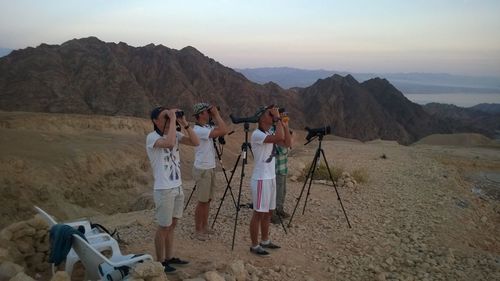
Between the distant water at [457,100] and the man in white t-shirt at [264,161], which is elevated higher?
the man in white t-shirt at [264,161]

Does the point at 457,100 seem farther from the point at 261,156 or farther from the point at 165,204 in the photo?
the point at 165,204

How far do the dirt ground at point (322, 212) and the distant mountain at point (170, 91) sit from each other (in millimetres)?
30344

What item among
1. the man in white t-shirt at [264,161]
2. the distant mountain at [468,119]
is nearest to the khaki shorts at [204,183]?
the man in white t-shirt at [264,161]

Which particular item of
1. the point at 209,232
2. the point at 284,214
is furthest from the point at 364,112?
the point at 209,232

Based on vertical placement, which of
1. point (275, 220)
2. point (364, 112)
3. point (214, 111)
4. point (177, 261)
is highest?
point (214, 111)

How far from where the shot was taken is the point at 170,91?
56.2 m

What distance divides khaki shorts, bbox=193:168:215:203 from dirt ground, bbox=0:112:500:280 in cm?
68

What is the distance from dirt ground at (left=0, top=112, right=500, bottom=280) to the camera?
20.8ft

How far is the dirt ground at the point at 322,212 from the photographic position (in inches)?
249

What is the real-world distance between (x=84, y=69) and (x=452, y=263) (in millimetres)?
52273

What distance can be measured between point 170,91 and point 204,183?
50.8 meters

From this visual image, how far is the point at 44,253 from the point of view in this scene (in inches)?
209

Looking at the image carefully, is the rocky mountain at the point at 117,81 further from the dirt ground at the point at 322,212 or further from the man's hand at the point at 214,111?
the man's hand at the point at 214,111

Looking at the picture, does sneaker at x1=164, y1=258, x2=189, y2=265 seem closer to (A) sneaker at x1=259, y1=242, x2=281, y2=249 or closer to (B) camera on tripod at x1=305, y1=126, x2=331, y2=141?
(A) sneaker at x1=259, y1=242, x2=281, y2=249
